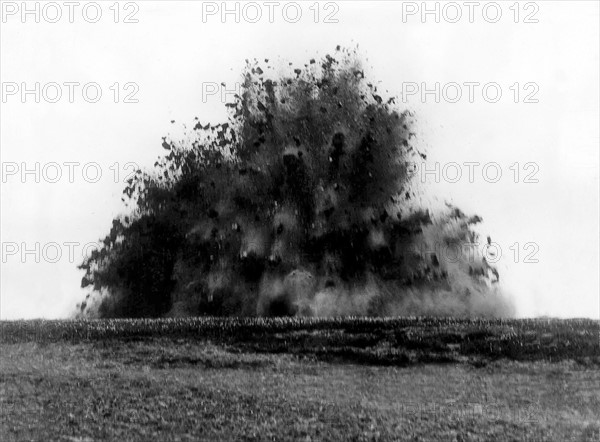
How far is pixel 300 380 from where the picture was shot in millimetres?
15688

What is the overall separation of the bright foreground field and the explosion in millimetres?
1590

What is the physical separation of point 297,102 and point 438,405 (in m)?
9.63

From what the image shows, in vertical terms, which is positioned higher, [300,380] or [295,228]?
[295,228]

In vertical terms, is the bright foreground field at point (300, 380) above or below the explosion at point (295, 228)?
below

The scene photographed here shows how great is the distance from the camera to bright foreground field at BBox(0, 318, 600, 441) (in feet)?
45.0

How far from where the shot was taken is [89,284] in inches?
711

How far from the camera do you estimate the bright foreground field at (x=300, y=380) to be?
13.7 meters

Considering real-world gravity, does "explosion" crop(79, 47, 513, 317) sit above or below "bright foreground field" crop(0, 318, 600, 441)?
above

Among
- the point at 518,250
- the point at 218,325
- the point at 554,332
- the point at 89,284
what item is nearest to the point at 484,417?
the point at 554,332

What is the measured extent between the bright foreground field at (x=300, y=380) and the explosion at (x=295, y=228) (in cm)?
159

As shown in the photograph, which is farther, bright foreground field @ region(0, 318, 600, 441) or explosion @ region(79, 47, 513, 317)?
explosion @ region(79, 47, 513, 317)

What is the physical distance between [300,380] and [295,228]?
5334 mm

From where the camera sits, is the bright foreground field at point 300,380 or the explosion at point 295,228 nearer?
the bright foreground field at point 300,380

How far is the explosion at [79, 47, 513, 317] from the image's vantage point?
1881cm
